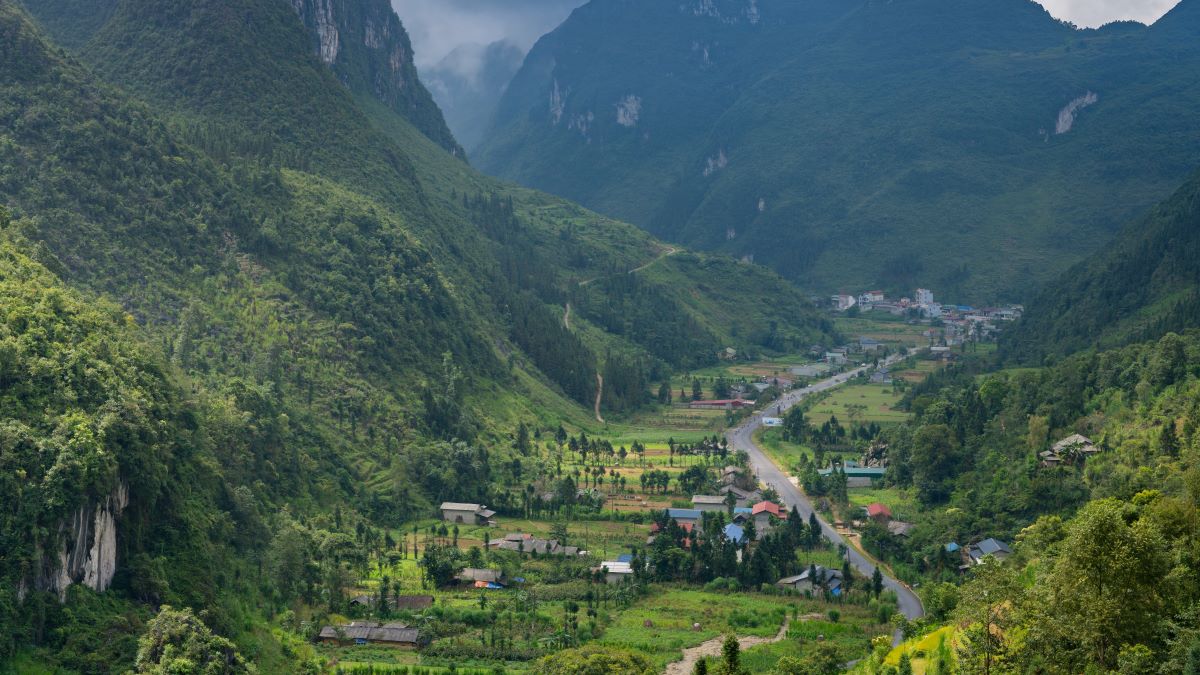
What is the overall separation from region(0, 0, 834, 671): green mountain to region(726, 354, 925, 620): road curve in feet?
53.0

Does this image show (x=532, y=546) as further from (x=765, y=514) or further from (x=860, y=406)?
(x=860, y=406)

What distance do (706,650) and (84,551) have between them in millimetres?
29896

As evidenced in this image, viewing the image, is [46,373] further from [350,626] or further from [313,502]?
[313,502]

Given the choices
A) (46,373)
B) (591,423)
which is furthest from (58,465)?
(591,423)

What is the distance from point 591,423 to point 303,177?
38.6 metres

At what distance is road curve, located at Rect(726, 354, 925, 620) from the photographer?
70688 millimetres

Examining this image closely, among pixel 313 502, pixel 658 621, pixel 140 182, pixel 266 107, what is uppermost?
pixel 266 107

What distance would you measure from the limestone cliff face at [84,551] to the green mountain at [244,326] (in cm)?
12

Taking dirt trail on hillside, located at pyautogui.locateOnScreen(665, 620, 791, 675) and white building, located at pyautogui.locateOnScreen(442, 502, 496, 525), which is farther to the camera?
white building, located at pyautogui.locateOnScreen(442, 502, 496, 525)

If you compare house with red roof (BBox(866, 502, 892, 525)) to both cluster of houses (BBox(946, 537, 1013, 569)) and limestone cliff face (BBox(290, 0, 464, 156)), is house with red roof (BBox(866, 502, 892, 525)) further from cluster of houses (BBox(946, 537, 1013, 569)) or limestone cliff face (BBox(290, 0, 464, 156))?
limestone cliff face (BBox(290, 0, 464, 156))

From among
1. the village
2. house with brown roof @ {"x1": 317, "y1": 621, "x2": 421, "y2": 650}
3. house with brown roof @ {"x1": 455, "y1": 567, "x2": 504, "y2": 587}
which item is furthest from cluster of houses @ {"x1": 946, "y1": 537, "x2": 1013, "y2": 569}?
house with brown roof @ {"x1": 317, "y1": 621, "x2": 421, "y2": 650}

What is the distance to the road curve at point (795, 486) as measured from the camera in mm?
70688

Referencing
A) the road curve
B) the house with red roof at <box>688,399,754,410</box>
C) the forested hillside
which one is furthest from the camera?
the house with red roof at <box>688,399,754,410</box>

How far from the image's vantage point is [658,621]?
6631cm
